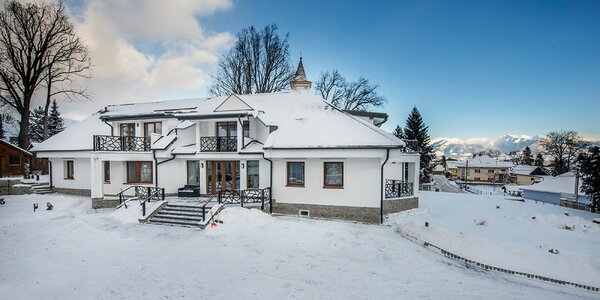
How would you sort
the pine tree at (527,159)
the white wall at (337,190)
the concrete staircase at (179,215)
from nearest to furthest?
the concrete staircase at (179,215) → the white wall at (337,190) → the pine tree at (527,159)

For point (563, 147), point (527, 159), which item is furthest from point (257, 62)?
point (527, 159)

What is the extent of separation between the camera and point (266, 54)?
30016 millimetres

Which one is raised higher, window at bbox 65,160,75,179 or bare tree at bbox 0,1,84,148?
bare tree at bbox 0,1,84,148

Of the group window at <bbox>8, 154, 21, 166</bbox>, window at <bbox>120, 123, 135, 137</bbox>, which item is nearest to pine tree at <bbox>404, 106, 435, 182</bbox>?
window at <bbox>120, 123, 135, 137</bbox>

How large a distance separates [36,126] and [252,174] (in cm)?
5073

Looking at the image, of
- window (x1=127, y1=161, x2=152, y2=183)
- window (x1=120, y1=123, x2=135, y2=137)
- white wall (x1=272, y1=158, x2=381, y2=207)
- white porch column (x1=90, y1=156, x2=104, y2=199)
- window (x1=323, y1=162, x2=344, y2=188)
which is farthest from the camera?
window (x1=120, y1=123, x2=135, y2=137)

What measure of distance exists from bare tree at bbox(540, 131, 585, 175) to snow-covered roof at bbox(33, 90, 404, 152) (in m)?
64.5

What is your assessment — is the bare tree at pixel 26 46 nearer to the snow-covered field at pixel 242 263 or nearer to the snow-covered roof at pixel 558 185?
the snow-covered field at pixel 242 263

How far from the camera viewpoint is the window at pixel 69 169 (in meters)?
20.1

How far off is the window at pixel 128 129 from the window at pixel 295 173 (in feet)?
38.2

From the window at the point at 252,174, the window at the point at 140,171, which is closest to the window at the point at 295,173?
the window at the point at 252,174

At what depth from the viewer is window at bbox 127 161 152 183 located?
57.6ft

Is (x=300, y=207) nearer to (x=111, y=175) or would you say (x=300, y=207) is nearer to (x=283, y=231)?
(x=283, y=231)

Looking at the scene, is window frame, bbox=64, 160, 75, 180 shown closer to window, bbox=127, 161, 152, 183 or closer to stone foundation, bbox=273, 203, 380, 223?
window, bbox=127, 161, 152, 183
